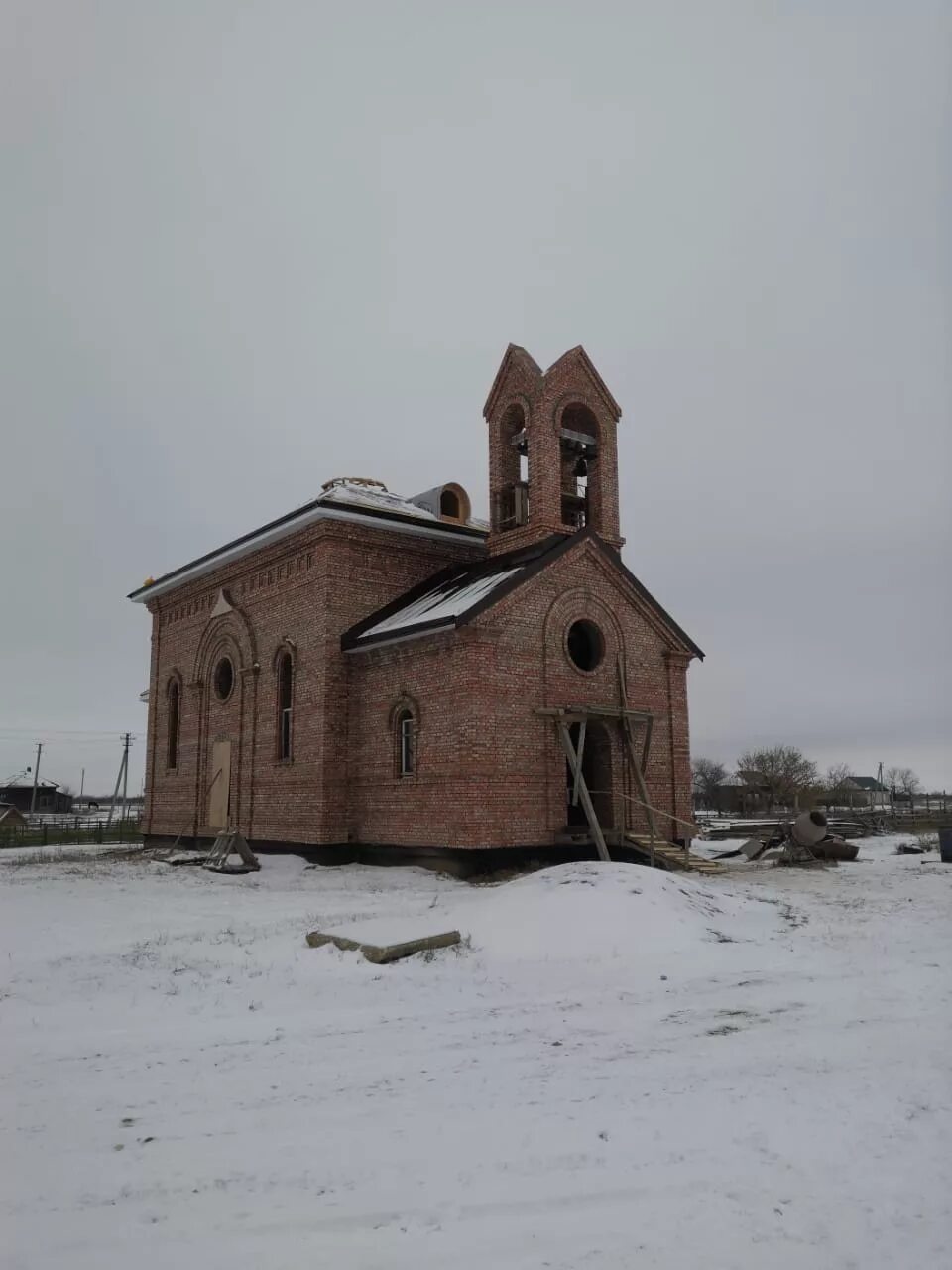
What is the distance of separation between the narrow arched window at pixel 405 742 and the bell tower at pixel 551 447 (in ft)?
14.4

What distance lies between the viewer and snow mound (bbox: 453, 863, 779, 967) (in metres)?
9.38

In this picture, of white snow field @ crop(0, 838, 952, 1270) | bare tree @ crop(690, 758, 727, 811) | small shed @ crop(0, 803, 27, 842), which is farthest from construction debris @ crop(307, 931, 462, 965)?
bare tree @ crop(690, 758, 727, 811)

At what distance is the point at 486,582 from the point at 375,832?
5169 mm

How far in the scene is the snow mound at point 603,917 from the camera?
30.8ft

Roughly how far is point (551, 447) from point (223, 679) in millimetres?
9689

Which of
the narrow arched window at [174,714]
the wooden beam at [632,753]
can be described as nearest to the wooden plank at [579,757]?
the wooden beam at [632,753]

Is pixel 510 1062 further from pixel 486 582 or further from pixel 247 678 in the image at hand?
pixel 247 678

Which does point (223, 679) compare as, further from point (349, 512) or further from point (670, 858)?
point (670, 858)

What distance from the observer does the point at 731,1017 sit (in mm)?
7160

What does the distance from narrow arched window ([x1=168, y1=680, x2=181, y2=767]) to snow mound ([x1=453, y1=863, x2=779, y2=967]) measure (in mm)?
14878

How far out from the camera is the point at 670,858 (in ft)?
55.1

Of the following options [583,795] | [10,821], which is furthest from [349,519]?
[10,821]

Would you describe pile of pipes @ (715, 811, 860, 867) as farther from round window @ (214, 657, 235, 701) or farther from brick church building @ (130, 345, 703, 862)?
round window @ (214, 657, 235, 701)

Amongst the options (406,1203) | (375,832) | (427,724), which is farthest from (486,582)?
(406,1203)
